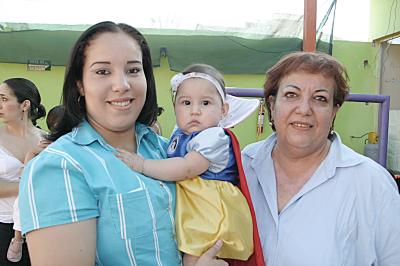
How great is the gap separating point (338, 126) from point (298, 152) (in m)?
4.91

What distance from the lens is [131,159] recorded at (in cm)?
132

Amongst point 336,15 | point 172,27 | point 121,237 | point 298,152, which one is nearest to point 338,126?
point 336,15

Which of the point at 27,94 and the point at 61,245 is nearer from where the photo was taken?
the point at 61,245

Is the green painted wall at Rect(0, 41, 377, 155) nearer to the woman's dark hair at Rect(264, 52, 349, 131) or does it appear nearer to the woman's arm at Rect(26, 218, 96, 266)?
the woman's dark hair at Rect(264, 52, 349, 131)

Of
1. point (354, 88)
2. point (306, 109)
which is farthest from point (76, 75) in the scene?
point (354, 88)

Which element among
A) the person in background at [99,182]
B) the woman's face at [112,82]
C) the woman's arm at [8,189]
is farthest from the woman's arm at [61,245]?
the woman's arm at [8,189]

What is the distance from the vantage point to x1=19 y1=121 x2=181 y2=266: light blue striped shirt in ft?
3.54

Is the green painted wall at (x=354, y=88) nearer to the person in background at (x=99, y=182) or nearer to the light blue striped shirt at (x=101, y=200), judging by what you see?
the person in background at (x=99, y=182)

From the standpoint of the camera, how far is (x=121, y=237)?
3.78 ft

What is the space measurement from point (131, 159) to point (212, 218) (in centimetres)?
36

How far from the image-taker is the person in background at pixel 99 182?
1.08 meters

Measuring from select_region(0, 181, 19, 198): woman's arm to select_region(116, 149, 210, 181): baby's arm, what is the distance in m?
1.87

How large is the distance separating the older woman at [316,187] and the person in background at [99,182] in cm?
44

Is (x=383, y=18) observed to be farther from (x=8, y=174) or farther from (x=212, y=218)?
(x=212, y=218)
